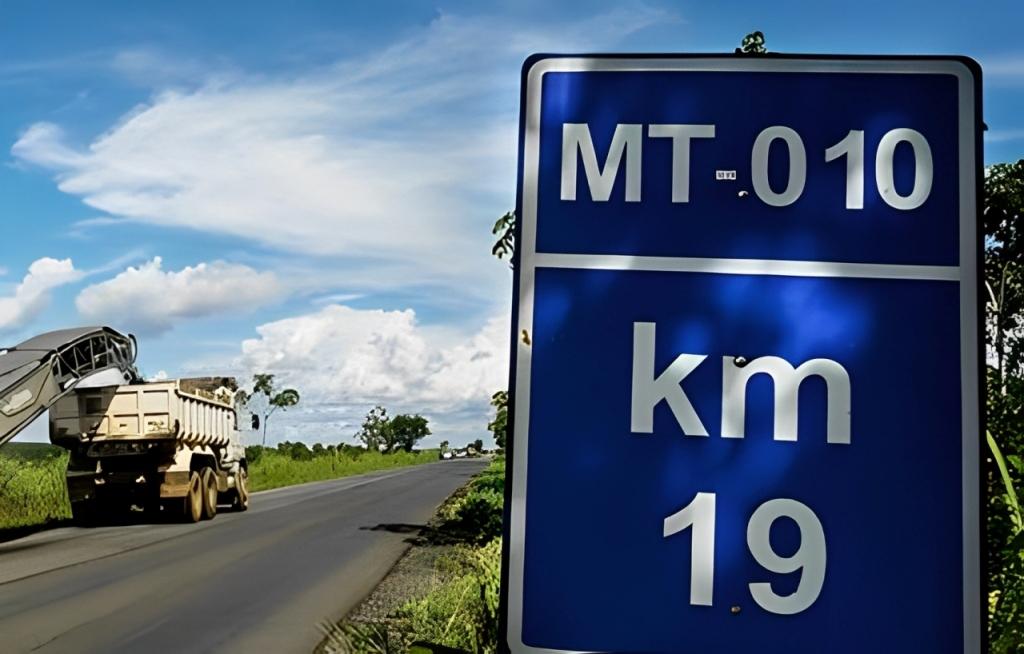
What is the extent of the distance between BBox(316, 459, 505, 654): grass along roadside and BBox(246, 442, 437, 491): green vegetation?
25092 millimetres

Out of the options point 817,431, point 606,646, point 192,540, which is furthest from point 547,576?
point 192,540

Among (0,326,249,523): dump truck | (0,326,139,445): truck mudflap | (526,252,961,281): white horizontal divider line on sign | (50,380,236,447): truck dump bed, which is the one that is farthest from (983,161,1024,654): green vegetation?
(50,380,236,447): truck dump bed

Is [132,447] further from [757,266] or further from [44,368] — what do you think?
[757,266]

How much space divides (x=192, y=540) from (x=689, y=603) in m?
18.4

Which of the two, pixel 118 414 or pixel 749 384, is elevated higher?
pixel 749 384

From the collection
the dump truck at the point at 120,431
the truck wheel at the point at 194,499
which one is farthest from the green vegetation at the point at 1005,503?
the truck wheel at the point at 194,499

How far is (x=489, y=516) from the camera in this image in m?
17.4

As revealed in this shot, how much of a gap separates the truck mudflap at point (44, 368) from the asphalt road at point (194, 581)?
7.64 feet

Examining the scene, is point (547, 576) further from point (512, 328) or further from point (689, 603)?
point (512, 328)

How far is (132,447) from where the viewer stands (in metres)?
22.1

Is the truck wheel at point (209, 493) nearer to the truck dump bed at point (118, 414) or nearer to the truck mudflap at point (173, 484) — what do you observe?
the truck mudflap at point (173, 484)

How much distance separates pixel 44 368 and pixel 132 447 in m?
3.46

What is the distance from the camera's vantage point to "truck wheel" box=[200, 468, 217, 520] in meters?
24.2

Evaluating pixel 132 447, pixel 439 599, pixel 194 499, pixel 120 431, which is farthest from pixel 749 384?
pixel 194 499
